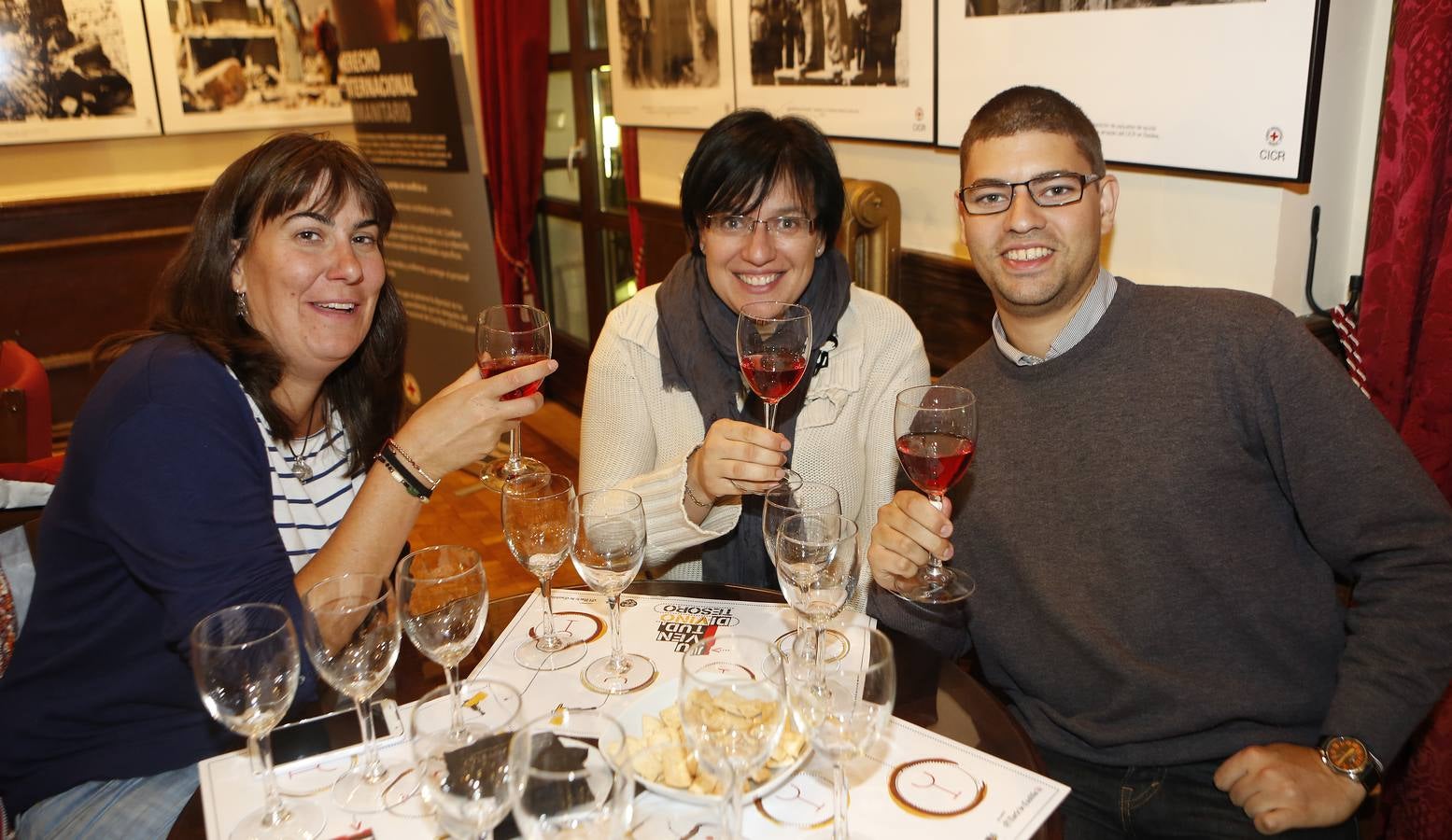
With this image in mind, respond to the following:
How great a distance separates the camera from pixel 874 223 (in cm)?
304

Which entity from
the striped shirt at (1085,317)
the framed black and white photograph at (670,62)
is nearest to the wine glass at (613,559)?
A: the striped shirt at (1085,317)

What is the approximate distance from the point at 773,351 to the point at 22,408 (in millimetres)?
2073

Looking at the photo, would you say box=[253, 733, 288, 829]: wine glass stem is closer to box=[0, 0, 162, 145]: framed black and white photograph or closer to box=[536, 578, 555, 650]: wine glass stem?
box=[536, 578, 555, 650]: wine glass stem

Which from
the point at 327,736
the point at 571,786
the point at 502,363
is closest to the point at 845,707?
the point at 571,786

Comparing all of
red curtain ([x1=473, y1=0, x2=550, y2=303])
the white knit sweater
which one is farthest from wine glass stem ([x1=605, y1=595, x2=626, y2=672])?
red curtain ([x1=473, y1=0, x2=550, y2=303])

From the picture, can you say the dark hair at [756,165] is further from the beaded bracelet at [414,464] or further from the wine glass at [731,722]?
the wine glass at [731,722]

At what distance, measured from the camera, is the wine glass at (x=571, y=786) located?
3.19 feet

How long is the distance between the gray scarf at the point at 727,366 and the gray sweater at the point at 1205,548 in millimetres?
510

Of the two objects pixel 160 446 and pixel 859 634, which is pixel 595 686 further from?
pixel 160 446

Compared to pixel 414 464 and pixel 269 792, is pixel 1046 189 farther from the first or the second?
pixel 269 792

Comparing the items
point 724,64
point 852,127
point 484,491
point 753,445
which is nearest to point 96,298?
point 484,491

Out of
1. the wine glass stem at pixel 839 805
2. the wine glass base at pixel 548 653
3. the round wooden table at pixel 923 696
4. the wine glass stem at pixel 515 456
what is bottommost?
the round wooden table at pixel 923 696

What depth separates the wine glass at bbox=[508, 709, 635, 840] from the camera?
3.19 ft

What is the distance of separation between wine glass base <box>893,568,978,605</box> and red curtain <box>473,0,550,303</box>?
147 inches
